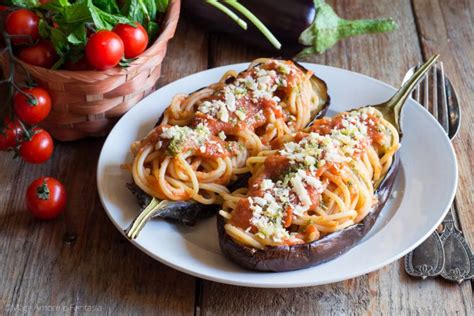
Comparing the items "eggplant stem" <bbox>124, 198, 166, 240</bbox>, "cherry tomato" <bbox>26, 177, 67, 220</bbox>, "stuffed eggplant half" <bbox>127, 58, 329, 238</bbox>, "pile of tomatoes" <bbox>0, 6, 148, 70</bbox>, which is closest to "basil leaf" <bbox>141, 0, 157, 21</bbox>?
"pile of tomatoes" <bbox>0, 6, 148, 70</bbox>

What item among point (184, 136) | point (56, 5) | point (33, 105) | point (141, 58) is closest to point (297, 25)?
point (141, 58)

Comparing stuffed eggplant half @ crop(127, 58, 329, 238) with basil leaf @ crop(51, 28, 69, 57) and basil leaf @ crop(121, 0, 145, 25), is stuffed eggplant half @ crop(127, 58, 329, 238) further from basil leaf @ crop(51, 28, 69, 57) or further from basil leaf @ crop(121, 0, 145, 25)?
basil leaf @ crop(51, 28, 69, 57)

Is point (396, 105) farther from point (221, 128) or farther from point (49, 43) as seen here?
point (49, 43)

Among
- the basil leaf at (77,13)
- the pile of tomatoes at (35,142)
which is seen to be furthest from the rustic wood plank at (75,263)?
the basil leaf at (77,13)

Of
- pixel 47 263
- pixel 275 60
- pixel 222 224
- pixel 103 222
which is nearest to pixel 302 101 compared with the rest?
pixel 275 60

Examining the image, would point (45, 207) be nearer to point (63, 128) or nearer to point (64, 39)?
point (63, 128)

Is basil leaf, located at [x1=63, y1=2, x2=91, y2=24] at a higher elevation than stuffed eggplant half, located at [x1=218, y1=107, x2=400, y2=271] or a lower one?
higher
